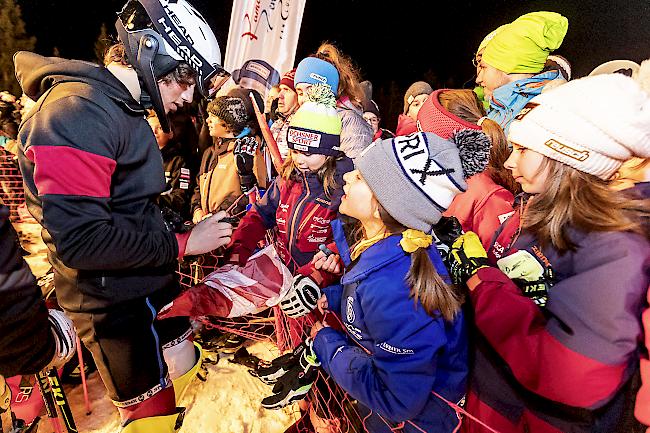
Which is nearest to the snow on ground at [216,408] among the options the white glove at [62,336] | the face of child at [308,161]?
the white glove at [62,336]

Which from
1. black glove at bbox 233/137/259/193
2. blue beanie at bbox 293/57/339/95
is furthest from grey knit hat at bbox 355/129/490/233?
blue beanie at bbox 293/57/339/95

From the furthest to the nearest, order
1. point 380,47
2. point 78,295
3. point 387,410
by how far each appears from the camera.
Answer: point 380,47, point 78,295, point 387,410

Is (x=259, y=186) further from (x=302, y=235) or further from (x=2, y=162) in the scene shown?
(x=2, y=162)

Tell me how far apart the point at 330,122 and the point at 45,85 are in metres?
1.57

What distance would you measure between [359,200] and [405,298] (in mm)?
454

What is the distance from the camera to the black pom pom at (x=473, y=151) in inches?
55.7

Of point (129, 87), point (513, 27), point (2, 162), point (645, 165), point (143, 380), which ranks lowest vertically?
point (2, 162)

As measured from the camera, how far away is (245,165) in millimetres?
3717

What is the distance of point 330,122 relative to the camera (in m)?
2.59

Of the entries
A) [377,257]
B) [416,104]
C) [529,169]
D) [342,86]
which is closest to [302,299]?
[377,257]

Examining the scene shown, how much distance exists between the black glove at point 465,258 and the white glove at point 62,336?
1748 millimetres

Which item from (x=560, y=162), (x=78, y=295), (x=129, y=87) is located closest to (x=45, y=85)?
(x=129, y=87)

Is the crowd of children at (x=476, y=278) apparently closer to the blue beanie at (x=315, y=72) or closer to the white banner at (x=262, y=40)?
the blue beanie at (x=315, y=72)

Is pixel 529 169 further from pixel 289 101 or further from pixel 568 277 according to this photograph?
pixel 289 101
